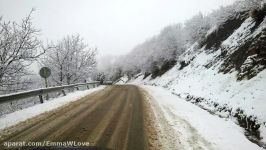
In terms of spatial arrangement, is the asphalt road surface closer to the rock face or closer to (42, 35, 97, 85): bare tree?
the rock face

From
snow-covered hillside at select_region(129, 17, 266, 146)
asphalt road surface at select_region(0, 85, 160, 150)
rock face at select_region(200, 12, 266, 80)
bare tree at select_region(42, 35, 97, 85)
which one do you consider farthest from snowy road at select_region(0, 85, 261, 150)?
bare tree at select_region(42, 35, 97, 85)

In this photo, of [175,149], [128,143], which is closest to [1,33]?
[128,143]

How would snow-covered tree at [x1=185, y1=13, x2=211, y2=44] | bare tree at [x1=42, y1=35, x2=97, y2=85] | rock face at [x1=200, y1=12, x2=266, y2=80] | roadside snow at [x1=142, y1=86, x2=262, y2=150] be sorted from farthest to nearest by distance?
snow-covered tree at [x1=185, y1=13, x2=211, y2=44]
bare tree at [x1=42, y1=35, x2=97, y2=85]
rock face at [x1=200, y1=12, x2=266, y2=80]
roadside snow at [x1=142, y1=86, x2=262, y2=150]

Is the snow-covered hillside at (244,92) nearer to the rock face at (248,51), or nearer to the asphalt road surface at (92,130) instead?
the rock face at (248,51)

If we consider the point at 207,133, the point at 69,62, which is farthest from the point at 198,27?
the point at 207,133

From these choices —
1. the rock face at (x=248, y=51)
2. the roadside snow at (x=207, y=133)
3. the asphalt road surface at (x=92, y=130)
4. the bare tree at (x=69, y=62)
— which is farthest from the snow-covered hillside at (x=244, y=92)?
the bare tree at (x=69, y=62)

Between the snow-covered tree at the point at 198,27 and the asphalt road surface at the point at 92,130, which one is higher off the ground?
the snow-covered tree at the point at 198,27

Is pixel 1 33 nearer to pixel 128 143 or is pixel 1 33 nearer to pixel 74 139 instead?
pixel 74 139

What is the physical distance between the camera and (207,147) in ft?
19.1

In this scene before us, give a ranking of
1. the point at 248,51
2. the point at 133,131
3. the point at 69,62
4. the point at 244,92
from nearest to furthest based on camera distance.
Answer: the point at 133,131 → the point at 244,92 → the point at 248,51 → the point at 69,62

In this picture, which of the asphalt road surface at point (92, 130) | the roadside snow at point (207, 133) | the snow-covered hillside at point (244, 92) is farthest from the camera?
the snow-covered hillside at point (244, 92)

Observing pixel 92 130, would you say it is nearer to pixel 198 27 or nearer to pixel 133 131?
pixel 133 131

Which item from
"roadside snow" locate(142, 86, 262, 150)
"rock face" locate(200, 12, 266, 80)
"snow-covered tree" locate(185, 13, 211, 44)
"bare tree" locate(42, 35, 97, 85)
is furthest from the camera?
"snow-covered tree" locate(185, 13, 211, 44)

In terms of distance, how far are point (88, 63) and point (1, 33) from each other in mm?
17598
